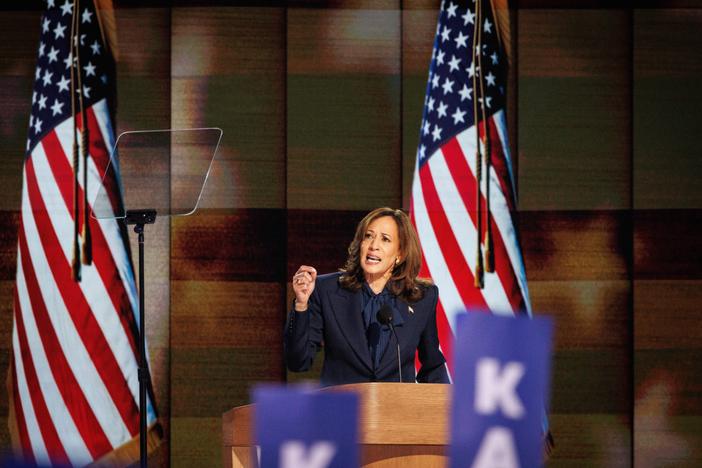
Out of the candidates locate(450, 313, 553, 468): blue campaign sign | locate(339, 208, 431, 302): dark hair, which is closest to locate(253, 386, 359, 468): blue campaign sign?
locate(450, 313, 553, 468): blue campaign sign

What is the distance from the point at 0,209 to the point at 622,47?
2900mm

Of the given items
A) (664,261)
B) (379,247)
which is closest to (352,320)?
(379,247)

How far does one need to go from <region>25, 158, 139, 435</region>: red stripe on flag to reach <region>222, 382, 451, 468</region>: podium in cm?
199

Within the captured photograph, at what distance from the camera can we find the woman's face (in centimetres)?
252

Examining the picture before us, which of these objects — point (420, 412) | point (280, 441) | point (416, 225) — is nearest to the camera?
point (280, 441)

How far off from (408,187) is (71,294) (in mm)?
1570

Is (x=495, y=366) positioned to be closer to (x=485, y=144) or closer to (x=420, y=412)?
(x=420, y=412)

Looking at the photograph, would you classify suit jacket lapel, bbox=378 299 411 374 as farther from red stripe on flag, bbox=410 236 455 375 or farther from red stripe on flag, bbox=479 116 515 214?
red stripe on flag, bbox=479 116 515 214

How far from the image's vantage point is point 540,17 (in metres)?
3.58

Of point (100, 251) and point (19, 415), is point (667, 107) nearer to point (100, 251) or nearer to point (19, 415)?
point (100, 251)

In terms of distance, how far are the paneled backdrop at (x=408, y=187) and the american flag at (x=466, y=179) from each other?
82mm

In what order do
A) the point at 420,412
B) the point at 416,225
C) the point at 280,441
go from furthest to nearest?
the point at 416,225, the point at 420,412, the point at 280,441

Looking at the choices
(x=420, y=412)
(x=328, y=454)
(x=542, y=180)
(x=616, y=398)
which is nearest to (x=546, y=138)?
(x=542, y=180)

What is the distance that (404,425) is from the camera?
5.57 feet
